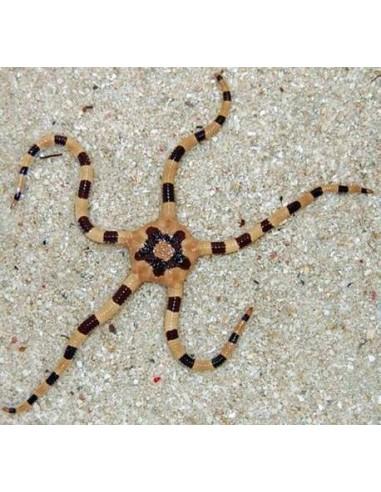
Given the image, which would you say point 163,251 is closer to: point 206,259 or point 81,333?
point 206,259

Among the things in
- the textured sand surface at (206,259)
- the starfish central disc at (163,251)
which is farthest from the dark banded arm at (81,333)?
the starfish central disc at (163,251)

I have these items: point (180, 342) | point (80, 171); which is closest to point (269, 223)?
point (180, 342)

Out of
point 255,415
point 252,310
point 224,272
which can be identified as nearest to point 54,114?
point 224,272

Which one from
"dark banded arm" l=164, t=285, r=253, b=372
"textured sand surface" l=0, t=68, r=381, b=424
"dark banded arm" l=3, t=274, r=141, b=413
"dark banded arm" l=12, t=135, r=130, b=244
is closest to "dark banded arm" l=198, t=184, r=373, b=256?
"textured sand surface" l=0, t=68, r=381, b=424

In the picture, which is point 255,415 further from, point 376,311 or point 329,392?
point 376,311

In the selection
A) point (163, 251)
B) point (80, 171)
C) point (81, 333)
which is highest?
point (80, 171)

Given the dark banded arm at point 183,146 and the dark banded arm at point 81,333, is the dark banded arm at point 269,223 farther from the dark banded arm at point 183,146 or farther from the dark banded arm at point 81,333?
the dark banded arm at point 81,333
